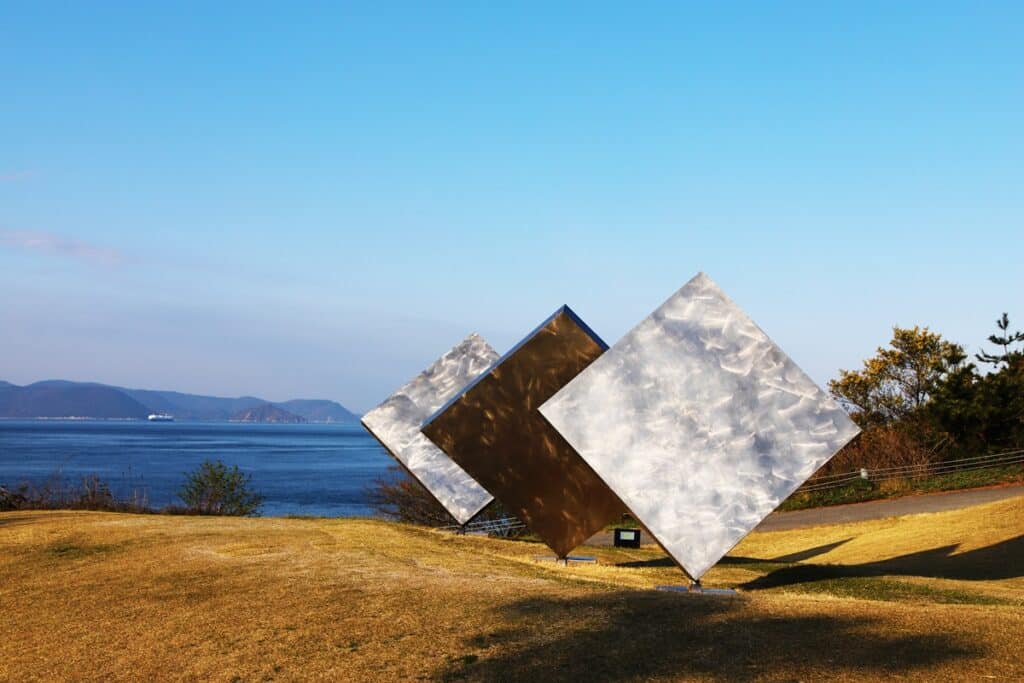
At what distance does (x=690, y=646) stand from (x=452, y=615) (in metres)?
2.76

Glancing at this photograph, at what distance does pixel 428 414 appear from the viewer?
2333cm

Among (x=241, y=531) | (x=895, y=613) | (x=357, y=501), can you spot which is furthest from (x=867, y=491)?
(x=357, y=501)

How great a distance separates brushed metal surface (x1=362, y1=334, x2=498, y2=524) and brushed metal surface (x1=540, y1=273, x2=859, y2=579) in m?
9.69

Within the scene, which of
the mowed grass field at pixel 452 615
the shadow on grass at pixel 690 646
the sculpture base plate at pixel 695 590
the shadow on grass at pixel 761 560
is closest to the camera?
the shadow on grass at pixel 690 646

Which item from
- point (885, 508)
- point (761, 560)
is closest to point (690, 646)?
point (761, 560)

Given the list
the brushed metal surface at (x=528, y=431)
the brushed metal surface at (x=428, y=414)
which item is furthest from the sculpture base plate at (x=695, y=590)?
the brushed metal surface at (x=428, y=414)

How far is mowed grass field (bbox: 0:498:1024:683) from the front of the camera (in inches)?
353

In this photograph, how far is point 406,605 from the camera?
38.0 feet

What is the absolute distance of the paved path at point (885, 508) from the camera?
2802cm

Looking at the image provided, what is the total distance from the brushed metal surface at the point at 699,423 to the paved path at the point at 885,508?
13.9 m

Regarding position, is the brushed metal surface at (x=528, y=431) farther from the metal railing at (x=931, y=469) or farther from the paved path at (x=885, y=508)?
the metal railing at (x=931, y=469)

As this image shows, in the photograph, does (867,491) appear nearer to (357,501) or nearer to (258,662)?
(258,662)

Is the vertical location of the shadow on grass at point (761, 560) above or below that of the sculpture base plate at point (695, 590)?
below

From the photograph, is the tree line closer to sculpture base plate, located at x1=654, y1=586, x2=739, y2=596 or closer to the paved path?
the paved path
